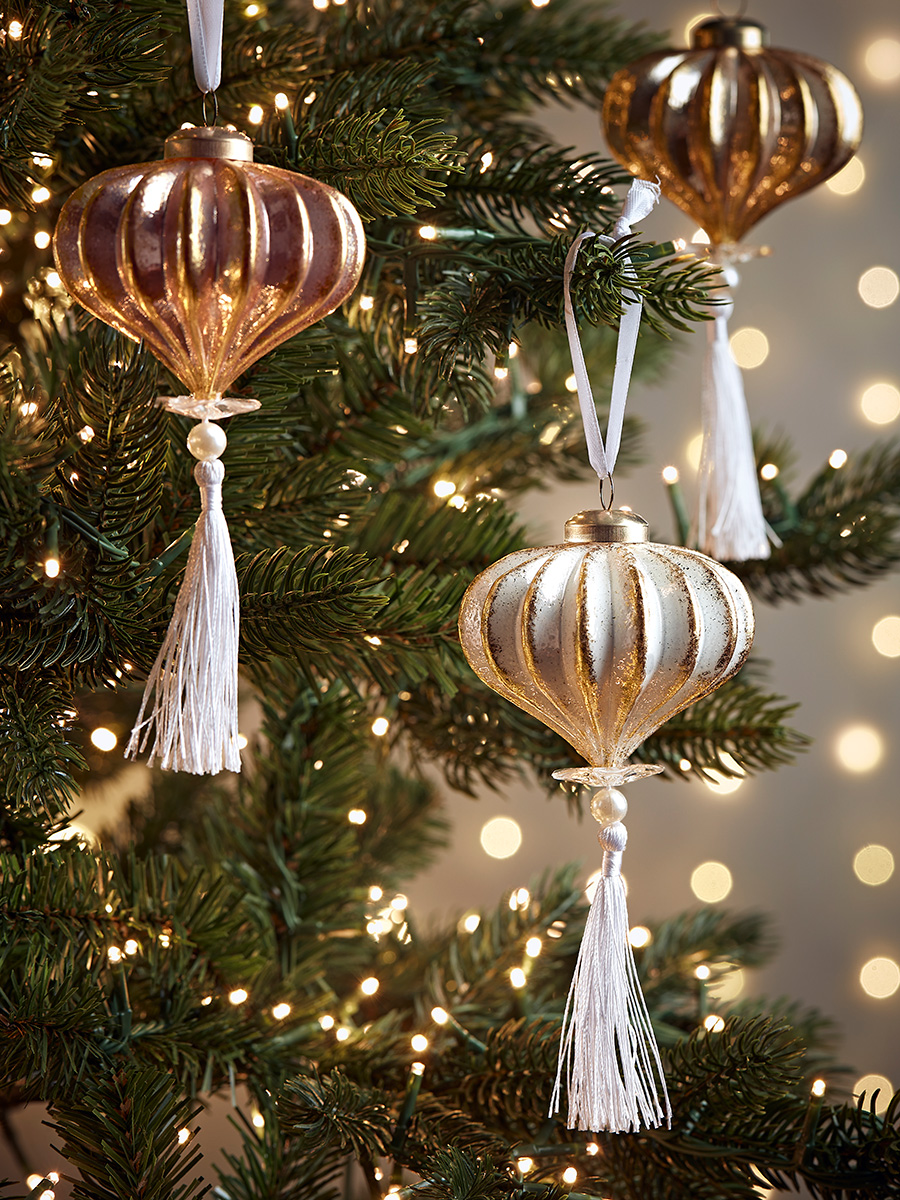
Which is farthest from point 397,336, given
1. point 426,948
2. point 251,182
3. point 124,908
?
point 426,948

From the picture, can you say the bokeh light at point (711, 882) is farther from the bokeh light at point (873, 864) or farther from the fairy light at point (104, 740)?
the fairy light at point (104, 740)

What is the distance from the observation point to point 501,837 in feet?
3.84

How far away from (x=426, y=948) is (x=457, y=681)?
11.9 inches

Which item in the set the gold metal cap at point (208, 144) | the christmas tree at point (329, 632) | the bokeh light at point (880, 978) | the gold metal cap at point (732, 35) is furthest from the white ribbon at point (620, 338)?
the bokeh light at point (880, 978)

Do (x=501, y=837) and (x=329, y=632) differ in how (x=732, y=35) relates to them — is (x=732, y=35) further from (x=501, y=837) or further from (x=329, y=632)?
(x=501, y=837)

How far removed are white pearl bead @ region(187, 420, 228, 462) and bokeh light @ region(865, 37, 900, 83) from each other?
2.92 feet

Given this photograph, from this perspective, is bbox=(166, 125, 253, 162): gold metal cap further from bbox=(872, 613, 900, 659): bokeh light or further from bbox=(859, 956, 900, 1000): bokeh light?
bbox=(859, 956, 900, 1000): bokeh light

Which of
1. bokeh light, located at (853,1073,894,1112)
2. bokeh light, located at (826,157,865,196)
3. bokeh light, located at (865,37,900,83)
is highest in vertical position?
bokeh light, located at (865,37,900,83)

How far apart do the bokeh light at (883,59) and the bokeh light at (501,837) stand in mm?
820

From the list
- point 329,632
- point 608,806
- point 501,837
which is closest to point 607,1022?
point 608,806

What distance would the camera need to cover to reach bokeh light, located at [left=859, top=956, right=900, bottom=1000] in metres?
1.09

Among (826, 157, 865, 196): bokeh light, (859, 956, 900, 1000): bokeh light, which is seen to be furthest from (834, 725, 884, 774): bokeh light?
(826, 157, 865, 196): bokeh light

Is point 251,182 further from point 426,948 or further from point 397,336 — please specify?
point 426,948

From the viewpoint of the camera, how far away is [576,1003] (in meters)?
0.48
